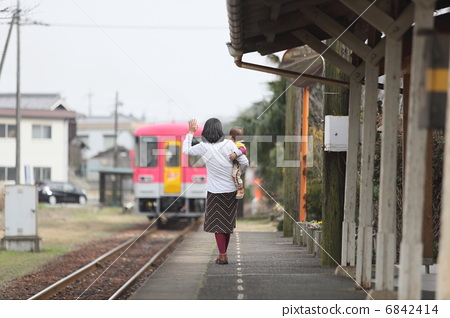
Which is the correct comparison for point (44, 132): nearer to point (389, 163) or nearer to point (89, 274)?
point (89, 274)

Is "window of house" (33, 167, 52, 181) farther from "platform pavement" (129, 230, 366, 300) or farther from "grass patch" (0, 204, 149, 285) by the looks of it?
"platform pavement" (129, 230, 366, 300)

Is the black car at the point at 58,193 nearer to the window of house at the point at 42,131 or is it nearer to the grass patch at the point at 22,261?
the window of house at the point at 42,131

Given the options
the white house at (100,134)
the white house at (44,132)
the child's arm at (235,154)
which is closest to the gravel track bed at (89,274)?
the child's arm at (235,154)

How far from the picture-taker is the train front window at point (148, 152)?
27.5m

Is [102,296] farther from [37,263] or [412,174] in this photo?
[412,174]

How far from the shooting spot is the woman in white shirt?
10.5 meters

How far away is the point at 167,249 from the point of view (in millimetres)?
20391

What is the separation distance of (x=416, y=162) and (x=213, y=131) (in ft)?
14.3

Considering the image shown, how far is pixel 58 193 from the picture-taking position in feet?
165

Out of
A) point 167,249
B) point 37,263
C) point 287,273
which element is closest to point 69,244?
point 167,249

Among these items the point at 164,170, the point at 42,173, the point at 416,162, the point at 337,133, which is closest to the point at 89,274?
the point at 337,133

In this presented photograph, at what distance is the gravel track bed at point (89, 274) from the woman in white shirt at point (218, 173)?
2295 millimetres

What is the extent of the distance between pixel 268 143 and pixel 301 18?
24.2 meters

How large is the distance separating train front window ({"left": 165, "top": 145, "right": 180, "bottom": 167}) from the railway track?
424 cm
